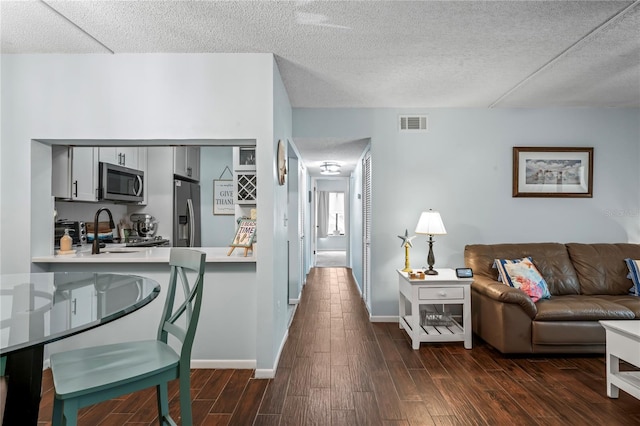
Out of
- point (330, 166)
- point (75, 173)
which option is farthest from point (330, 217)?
point (75, 173)

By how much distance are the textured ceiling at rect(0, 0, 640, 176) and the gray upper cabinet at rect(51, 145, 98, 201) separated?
0.86 metres

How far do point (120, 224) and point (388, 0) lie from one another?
412 centimetres

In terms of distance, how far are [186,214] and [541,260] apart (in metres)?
4.41

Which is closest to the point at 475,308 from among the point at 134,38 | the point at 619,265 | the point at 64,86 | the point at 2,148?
the point at 619,265

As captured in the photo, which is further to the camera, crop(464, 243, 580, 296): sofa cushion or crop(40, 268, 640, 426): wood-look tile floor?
crop(464, 243, 580, 296): sofa cushion

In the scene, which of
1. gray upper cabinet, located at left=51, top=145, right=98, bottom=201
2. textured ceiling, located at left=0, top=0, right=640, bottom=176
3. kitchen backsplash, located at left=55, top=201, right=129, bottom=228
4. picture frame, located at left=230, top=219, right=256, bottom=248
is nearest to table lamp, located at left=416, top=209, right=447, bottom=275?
textured ceiling, located at left=0, top=0, right=640, bottom=176

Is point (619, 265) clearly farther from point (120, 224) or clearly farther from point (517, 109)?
point (120, 224)

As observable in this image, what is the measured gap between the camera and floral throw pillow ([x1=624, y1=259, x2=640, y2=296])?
3.47 meters

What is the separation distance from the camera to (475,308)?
3.57 meters

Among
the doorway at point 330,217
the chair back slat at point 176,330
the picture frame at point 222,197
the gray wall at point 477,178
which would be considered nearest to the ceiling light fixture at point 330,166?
the picture frame at point 222,197

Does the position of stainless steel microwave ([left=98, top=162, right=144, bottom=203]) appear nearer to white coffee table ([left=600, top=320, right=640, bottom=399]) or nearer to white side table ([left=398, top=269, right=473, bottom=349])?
white side table ([left=398, top=269, right=473, bottom=349])

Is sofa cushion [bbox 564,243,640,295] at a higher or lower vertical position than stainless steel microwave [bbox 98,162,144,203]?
lower

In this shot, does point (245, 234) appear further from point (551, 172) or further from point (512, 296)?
point (551, 172)

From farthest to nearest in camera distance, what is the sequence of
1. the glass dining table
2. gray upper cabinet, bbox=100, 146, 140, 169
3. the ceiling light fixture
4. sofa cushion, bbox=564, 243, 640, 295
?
1. the ceiling light fixture
2. gray upper cabinet, bbox=100, 146, 140, 169
3. sofa cushion, bbox=564, 243, 640, 295
4. the glass dining table
